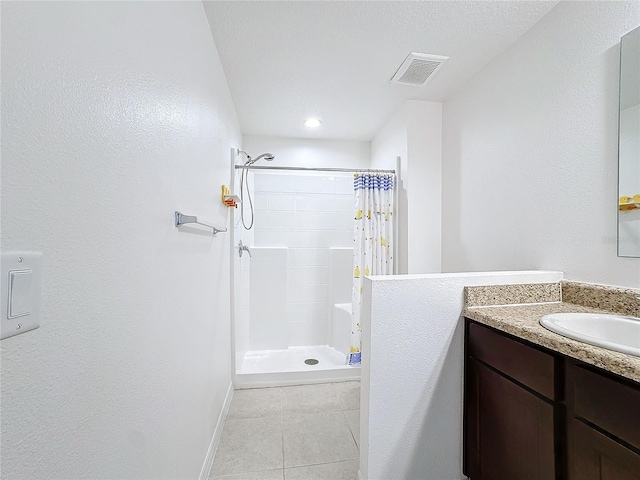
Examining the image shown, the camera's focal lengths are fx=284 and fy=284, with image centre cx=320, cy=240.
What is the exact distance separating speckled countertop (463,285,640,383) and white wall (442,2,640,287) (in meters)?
0.25

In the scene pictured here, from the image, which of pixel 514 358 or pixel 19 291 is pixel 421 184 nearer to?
pixel 514 358

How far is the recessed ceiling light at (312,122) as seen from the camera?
2648 mm

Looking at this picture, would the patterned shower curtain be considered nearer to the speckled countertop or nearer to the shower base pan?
the shower base pan

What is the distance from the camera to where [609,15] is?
1.20 metres

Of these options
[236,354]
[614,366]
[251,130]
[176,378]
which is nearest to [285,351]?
[236,354]

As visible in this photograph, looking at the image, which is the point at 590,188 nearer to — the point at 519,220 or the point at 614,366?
the point at 519,220

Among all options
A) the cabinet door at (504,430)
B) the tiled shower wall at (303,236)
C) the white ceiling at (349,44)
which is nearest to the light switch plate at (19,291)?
the cabinet door at (504,430)

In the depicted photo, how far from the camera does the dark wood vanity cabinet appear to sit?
77 centimetres

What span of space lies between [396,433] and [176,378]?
1.01 m

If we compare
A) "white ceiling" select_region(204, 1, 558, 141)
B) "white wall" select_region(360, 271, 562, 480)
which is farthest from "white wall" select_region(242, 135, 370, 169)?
"white wall" select_region(360, 271, 562, 480)

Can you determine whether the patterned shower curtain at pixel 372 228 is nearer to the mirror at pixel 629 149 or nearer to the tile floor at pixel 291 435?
the tile floor at pixel 291 435

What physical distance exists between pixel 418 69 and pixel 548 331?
1.68 m

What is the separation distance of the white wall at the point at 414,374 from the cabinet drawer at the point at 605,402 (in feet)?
1.62

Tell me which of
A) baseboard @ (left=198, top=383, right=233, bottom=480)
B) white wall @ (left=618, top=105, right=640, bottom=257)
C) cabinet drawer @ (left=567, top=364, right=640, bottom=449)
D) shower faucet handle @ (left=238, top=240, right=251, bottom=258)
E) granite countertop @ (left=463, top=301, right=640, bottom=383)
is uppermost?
white wall @ (left=618, top=105, right=640, bottom=257)
